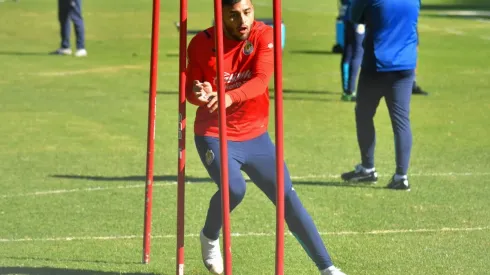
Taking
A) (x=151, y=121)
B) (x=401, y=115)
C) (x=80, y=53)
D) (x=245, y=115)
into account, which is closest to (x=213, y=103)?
(x=245, y=115)

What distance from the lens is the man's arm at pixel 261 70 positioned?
22.7 ft

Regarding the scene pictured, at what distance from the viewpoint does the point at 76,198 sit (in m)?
10.7

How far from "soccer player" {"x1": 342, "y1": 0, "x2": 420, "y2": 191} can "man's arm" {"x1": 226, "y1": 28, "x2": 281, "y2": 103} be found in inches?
161

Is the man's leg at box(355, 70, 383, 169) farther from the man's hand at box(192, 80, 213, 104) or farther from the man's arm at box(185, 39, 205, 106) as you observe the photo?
the man's hand at box(192, 80, 213, 104)

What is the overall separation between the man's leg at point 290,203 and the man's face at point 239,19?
2.39 feet

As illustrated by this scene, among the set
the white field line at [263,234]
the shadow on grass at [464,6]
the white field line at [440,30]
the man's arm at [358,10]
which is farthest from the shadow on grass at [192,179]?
the shadow on grass at [464,6]

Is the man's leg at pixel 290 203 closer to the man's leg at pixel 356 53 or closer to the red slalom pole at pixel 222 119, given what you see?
the red slalom pole at pixel 222 119

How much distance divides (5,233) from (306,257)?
8.29 feet

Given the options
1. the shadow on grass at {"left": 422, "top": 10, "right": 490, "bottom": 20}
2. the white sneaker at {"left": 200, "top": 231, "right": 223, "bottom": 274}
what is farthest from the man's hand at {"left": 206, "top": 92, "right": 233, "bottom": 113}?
the shadow on grass at {"left": 422, "top": 10, "right": 490, "bottom": 20}

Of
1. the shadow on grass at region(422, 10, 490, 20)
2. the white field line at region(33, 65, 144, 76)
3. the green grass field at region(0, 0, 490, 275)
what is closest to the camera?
the green grass field at region(0, 0, 490, 275)

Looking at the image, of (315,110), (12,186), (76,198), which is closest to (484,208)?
(76,198)

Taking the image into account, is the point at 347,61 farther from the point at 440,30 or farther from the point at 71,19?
the point at 440,30

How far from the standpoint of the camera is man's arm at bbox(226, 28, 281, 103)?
6.91 meters

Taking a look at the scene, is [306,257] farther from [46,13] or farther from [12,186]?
[46,13]
